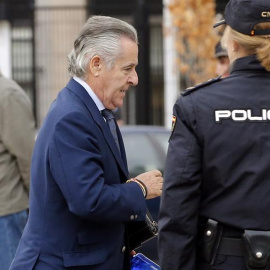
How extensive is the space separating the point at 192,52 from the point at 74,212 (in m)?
12.0

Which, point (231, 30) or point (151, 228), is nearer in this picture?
point (231, 30)

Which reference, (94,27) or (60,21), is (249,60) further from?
(60,21)

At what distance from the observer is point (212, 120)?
9.80 feet

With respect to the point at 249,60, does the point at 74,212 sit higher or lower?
lower

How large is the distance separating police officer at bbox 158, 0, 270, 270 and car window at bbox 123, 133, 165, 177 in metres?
3.90

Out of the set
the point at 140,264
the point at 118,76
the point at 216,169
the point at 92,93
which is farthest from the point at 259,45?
the point at 140,264

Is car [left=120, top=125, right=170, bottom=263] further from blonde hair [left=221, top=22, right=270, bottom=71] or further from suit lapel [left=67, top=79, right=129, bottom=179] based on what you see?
blonde hair [left=221, top=22, right=270, bottom=71]

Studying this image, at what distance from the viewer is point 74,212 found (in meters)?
3.05

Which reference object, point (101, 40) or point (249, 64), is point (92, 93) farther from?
point (249, 64)

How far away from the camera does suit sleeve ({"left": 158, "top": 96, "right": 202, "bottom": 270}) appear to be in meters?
2.96

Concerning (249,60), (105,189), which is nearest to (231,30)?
(249,60)

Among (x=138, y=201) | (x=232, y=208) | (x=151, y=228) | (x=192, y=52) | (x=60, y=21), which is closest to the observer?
(x=232, y=208)

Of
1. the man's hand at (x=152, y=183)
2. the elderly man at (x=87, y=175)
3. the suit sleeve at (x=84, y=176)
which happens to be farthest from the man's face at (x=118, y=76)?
the man's hand at (x=152, y=183)

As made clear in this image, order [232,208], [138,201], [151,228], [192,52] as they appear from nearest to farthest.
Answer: [232,208]
[138,201]
[151,228]
[192,52]
